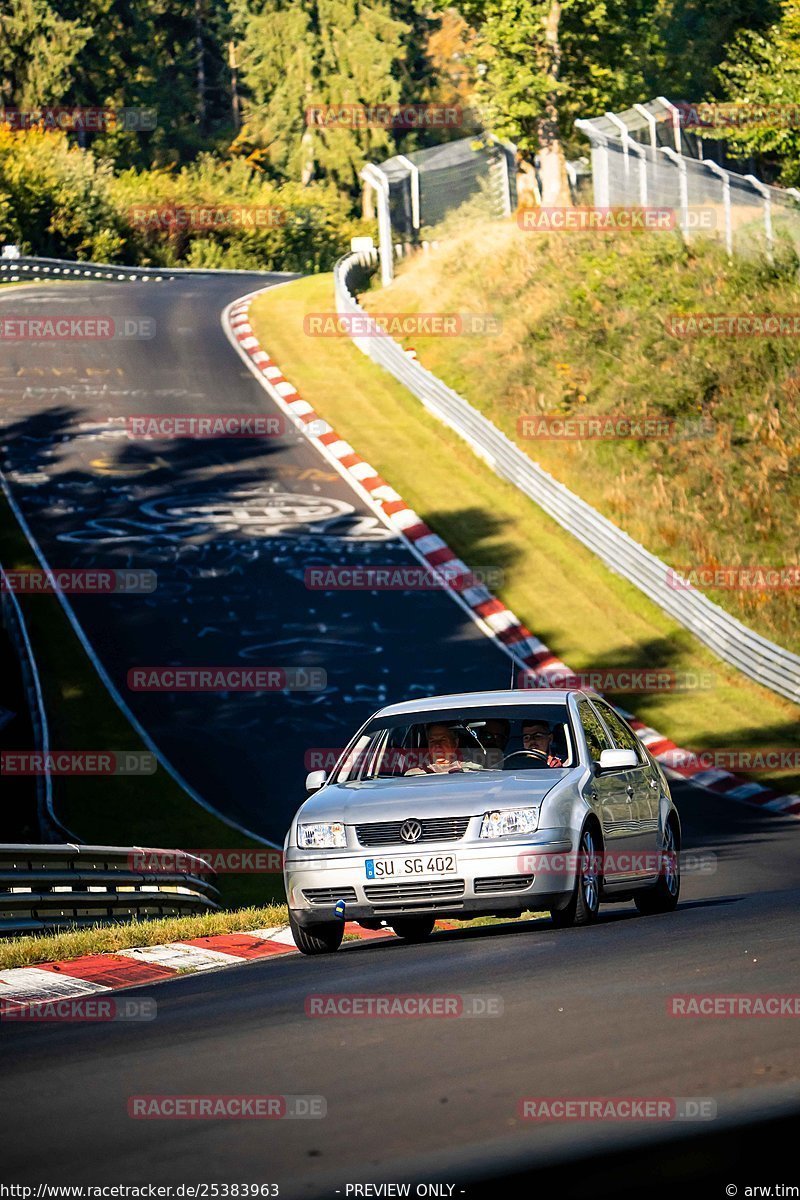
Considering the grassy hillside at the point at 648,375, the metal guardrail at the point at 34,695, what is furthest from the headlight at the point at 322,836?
the grassy hillside at the point at 648,375

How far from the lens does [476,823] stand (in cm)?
965

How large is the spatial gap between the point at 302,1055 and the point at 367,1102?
925mm

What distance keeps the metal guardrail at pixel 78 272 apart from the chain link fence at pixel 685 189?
63.1 feet

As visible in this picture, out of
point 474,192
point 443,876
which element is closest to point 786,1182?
point 443,876

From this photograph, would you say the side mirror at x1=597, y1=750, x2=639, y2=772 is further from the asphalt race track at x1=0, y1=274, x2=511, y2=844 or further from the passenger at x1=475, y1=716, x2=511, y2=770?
the asphalt race track at x1=0, y1=274, x2=511, y2=844

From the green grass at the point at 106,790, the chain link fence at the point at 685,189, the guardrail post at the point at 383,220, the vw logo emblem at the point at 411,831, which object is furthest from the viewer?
the guardrail post at the point at 383,220

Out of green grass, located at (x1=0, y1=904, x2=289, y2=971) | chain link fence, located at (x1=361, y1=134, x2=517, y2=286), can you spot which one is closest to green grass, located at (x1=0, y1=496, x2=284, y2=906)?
green grass, located at (x1=0, y1=904, x2=289, y2=971)

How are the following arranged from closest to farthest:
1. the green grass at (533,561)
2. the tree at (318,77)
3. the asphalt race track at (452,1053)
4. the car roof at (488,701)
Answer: the asphalt race track at (452,1053) → the car roof at (488,701) → the green grass at (533,561) → the tree at (318,77)

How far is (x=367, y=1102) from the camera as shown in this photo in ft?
17.8

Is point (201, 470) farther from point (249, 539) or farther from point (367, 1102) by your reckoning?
point (367, 1102)

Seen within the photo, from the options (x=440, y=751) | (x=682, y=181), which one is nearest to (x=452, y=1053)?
(x=440, y=751)

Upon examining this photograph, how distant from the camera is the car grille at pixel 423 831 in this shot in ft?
31.6

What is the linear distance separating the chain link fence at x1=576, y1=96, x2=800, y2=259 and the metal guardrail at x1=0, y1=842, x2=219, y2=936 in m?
22.9

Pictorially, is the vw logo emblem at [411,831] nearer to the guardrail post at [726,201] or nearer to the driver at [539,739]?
the driver at [539,739]
